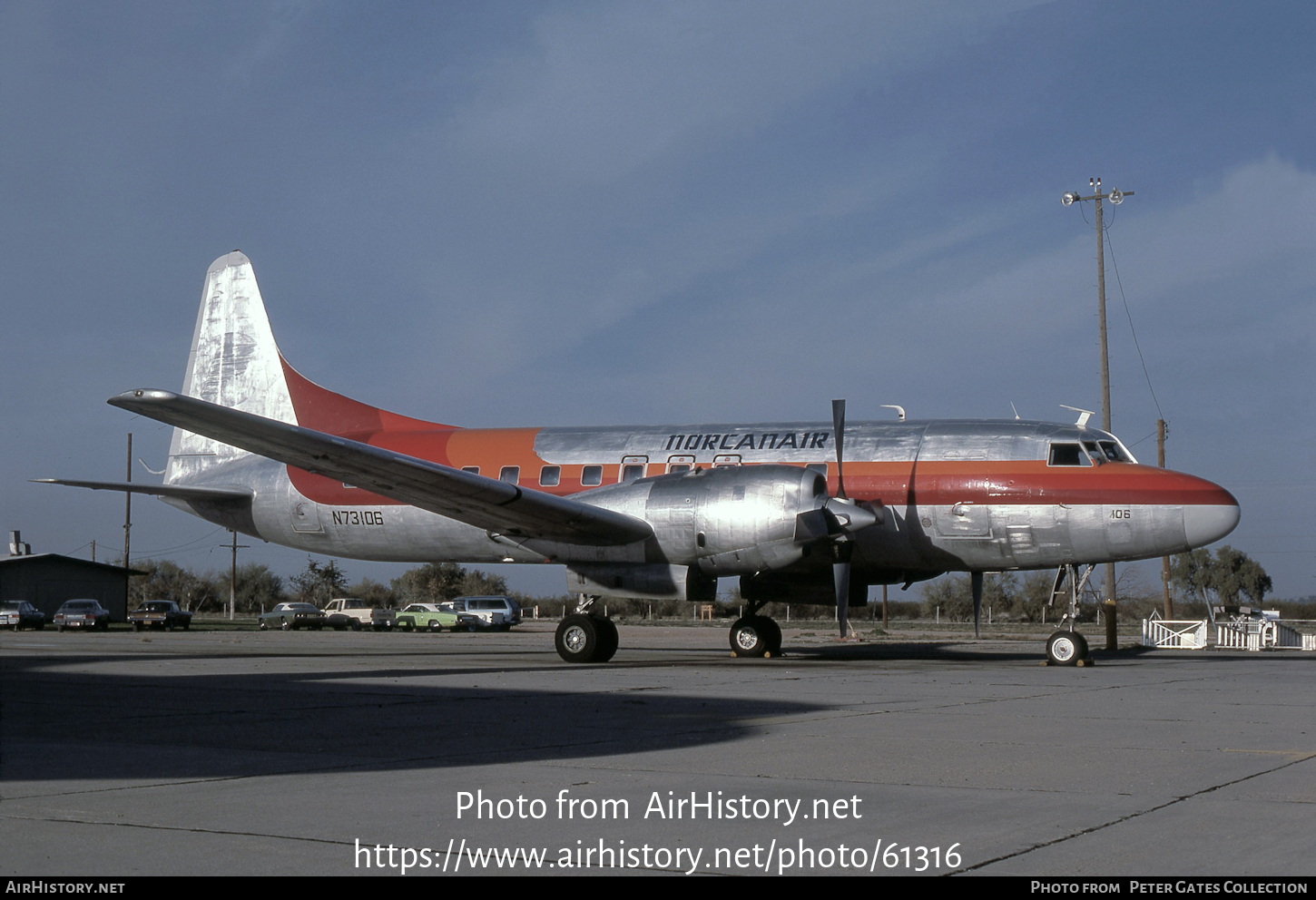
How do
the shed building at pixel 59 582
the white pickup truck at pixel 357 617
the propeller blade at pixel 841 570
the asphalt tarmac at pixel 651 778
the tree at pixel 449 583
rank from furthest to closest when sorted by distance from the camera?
the tree at pixel 449 583
the shed building at pixel 59 582
the white pickup truck at pixel 357 617
the propeller blade at pixel 841 570
the asphalt tarmac at pixel 651 778

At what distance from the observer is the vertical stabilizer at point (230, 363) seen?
82.2ft

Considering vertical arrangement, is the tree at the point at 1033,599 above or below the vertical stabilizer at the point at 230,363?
below

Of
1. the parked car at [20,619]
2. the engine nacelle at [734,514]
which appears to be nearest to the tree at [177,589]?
the parked car at [20,619]

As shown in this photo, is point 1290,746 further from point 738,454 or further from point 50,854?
point 738,454

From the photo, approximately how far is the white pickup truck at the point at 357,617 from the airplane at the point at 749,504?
88.6ft

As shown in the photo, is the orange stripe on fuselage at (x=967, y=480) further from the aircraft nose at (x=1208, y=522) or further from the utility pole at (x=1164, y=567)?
the utility pole at (x=1164, y=567)

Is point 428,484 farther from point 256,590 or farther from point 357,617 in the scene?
point 256,590

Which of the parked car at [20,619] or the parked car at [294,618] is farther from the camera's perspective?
the parked car at [294,618]

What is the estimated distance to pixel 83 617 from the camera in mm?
44344

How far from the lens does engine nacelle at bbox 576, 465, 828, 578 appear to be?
17.4m

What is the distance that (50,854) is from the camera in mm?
4395

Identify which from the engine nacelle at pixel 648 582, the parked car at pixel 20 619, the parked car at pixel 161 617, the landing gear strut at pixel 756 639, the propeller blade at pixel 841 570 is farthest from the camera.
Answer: the parked car at pixel 20 619

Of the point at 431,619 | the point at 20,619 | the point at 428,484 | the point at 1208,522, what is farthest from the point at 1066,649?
the point at 20,619
